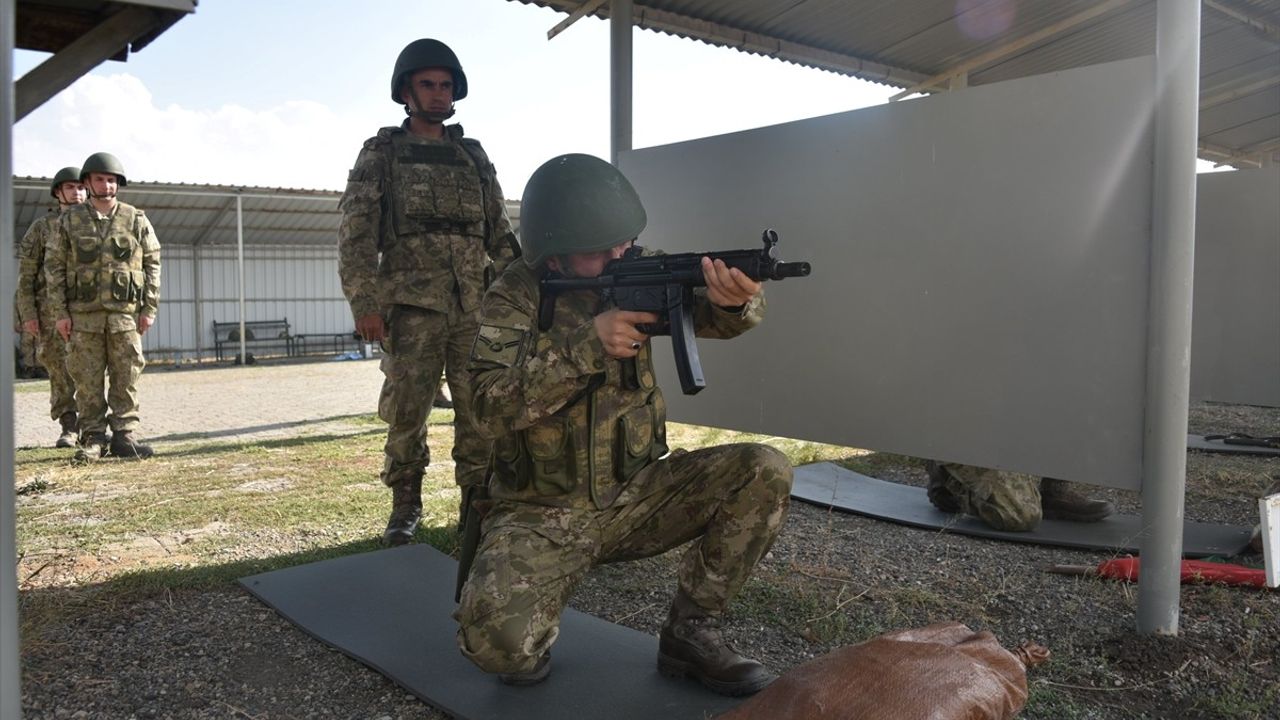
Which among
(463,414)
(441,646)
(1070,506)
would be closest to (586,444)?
(441,646)

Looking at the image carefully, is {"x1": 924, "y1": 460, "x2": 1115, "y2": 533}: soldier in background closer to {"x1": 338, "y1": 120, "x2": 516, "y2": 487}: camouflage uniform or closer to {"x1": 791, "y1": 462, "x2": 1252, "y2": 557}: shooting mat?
{"x1": 791, "y1": 462, "x2": 1252, "y2": 557}: shooting mat

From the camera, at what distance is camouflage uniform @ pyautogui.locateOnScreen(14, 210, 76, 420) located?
23.4 ft

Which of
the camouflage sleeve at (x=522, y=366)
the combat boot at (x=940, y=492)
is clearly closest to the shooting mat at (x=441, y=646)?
the camouflage sleeve at (x=522, y=366)

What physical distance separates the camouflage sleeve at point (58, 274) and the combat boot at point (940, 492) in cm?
620

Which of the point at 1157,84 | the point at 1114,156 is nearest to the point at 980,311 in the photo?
the point at 1114,156

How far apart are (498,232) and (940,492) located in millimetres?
2660

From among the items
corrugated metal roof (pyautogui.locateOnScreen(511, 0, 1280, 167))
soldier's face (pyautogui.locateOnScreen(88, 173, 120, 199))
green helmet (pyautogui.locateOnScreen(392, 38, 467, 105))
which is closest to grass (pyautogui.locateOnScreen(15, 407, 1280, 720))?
soldier's face (pyautogui.locateOnScreen(88, 173, 120, 199))

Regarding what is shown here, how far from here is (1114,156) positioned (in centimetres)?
A: 301

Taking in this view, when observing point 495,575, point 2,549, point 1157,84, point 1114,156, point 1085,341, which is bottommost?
point 495,575

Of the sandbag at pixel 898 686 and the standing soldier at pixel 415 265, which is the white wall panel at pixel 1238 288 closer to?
the standing soldier at pixel 415 265

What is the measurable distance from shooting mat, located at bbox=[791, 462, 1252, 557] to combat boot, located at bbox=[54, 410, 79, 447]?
596 centimetres

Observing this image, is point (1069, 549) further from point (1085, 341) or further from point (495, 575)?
point (495, 575)

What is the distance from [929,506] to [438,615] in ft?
9.13

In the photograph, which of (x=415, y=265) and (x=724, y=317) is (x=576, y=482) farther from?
(x=415, y=265)
